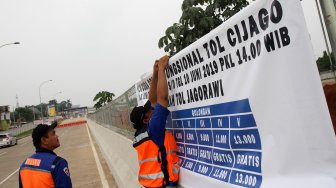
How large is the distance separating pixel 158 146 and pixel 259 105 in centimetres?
161

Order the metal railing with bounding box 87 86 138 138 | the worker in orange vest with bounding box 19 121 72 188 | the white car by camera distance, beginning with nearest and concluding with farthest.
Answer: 1. the worker in orange vest with bounding box 19 121 72 188
2. the metal railing with bounding box 87 86 138 138
3. the white car

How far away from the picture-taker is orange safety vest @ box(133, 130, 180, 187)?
12.4ft

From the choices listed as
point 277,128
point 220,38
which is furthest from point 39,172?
point 277,128

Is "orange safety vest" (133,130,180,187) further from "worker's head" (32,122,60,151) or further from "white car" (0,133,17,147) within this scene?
"white car" (0,133,17,147)

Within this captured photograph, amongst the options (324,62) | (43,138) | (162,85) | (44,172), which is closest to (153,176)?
Result: (162,85)

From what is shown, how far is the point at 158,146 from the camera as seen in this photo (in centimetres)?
371

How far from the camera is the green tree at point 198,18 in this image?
4.23 meters

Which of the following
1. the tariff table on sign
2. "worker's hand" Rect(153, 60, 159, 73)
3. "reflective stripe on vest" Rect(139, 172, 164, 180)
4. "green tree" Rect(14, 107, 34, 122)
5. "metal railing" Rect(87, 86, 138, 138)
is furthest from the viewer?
"green tree" Rect(14, 107, 34, 122)

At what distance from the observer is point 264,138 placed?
233 cm

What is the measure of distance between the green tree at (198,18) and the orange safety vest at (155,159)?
1250 mm

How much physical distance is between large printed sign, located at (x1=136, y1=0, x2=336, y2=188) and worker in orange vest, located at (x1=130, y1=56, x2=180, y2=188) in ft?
1.15

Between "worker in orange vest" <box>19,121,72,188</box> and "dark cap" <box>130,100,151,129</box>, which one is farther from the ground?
"dark cap" <box>130,100,151,129</box>

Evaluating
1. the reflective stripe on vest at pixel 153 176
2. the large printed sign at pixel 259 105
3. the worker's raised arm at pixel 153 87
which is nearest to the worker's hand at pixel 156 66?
the worker's raised arm at pixel 153 87

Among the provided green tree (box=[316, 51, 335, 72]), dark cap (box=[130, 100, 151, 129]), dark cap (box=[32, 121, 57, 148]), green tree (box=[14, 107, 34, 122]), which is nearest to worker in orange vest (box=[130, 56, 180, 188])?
dark cap (box=[130, 100, 151, 129])
